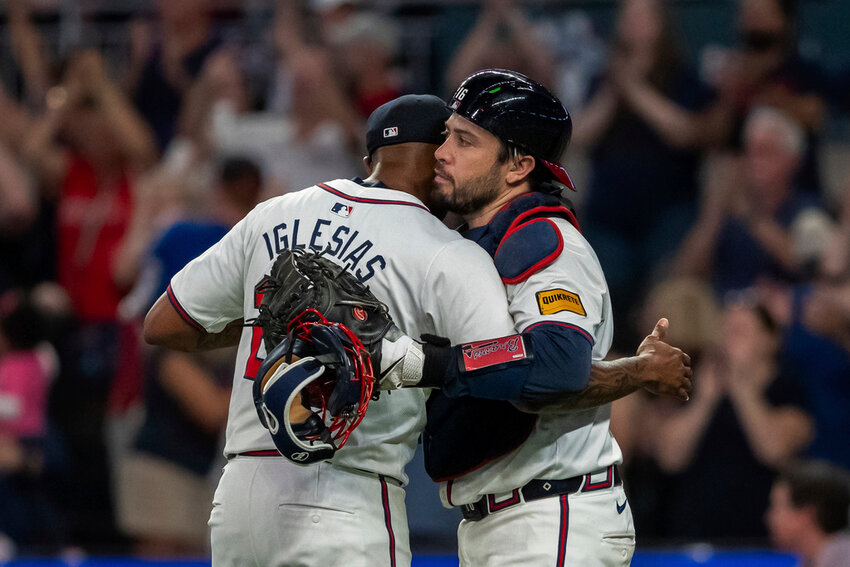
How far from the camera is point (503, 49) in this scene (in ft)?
24.8

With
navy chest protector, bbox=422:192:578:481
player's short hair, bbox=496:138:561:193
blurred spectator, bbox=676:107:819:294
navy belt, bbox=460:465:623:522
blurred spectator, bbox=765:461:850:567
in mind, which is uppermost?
blurred spectator, bbox=676:107:819:294

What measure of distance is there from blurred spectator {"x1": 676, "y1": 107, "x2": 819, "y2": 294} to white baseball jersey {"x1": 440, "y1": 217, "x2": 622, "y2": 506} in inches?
147

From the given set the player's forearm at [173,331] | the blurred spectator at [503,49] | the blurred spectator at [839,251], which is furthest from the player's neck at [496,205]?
the blurred spectator at [503,49]

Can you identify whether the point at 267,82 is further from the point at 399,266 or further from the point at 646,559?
the point at 399,266

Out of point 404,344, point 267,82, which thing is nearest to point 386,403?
point 404,344

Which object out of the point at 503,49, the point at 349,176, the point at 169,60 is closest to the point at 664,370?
the point at 349,176

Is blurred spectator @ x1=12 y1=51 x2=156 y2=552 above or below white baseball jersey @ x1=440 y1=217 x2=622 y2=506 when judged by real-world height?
above

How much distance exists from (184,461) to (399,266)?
364cm

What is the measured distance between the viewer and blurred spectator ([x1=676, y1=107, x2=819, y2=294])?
6.97 m

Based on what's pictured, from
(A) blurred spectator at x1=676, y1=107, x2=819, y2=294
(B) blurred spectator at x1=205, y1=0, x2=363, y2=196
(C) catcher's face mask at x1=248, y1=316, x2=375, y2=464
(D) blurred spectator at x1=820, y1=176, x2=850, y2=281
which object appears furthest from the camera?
(B) blurred spectator at x1=205, y1=0, x2=363, y2=196

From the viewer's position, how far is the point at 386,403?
332 cm

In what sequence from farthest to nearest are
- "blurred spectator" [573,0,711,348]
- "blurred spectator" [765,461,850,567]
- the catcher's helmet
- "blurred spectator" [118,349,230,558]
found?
1. "blurred spectator" [573,0,711,348]
2. "blurred spectator" [118,349,230,558]
3. "blurred spectator" [765,461,850,567]
4. the catcher's helmet

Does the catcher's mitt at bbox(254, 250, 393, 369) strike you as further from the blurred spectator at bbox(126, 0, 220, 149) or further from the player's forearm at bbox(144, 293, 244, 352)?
the blurred spectator at bbox(126, 0, 220, 149)

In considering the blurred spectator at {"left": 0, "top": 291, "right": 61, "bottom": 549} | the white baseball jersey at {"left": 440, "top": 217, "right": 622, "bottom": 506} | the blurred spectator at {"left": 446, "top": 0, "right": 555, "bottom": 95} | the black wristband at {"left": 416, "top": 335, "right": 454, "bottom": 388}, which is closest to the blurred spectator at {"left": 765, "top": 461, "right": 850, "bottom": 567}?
the white baseball jersey at {"left": 440, "top": 217, "right": 622, "bottom": 506}
